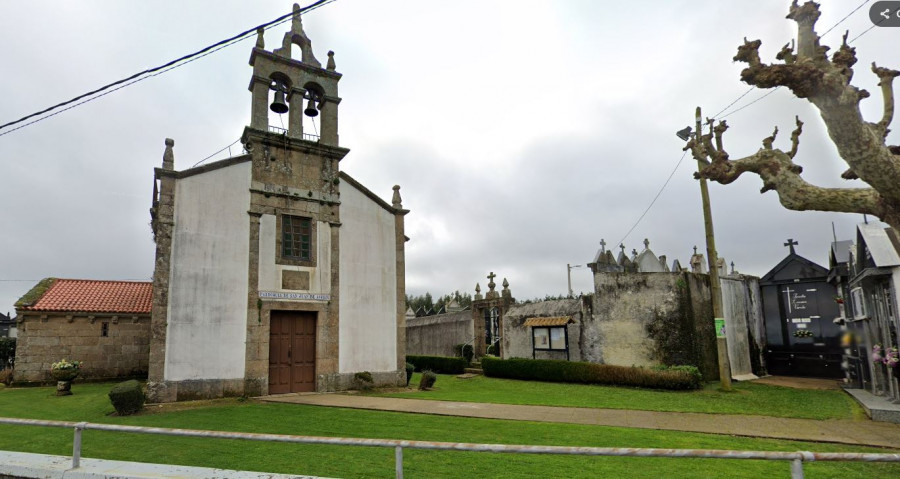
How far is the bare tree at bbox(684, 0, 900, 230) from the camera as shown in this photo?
6.00m

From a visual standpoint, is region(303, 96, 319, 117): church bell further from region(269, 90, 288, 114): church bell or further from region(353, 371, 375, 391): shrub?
region(353, 371, 375, 391): shrub

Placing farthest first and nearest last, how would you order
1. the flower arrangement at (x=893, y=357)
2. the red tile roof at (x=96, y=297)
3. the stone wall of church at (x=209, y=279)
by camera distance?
the red tile roof at (x=96, y=297)
the stone wall of church at (x=209, y=279)
the flower arrangement at (x=893, y=357)

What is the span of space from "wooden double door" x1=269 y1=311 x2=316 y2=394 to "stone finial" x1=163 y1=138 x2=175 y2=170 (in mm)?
5142

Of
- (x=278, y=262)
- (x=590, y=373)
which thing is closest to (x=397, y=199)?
(x=278, y=262)

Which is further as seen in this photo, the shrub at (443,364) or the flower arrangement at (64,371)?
the shrub at (443,364)

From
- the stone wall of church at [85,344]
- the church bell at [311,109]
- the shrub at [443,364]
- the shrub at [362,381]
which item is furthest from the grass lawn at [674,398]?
the stone wall of church at [85,344]

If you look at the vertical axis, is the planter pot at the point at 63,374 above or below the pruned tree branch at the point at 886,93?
below

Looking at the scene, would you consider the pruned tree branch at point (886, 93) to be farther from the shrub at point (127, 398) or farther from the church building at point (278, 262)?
the shrub at point (127, 398)

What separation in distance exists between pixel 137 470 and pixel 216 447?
2964 millimetres

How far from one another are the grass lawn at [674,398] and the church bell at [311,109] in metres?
9.59

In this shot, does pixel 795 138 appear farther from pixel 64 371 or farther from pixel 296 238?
pixel 64 371

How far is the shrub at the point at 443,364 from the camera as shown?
78.0 ft

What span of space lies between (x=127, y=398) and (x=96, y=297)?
38.7 feet

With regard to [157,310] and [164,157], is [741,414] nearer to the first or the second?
[157,310]
